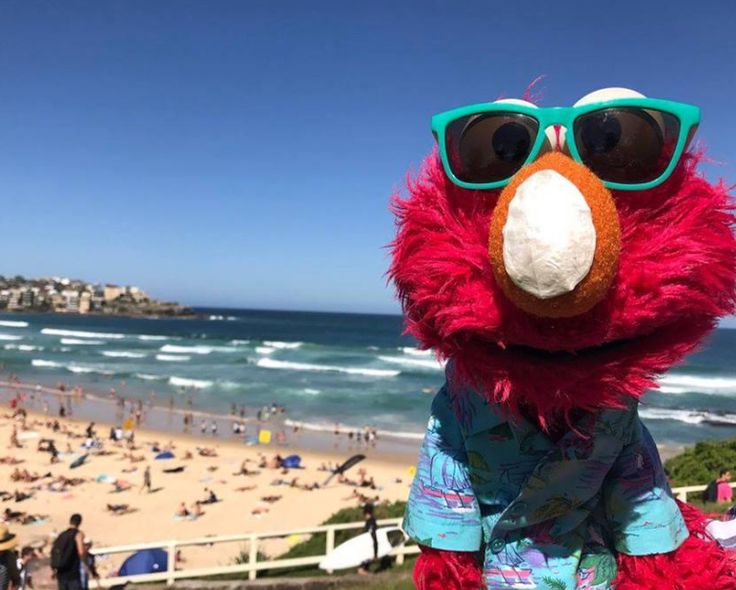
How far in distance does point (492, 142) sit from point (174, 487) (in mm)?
17385

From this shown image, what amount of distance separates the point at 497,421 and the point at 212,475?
18.0 meters

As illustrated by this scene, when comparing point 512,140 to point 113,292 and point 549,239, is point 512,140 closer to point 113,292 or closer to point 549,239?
point 549,239

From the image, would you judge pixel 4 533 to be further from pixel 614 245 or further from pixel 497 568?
pixel 614 245

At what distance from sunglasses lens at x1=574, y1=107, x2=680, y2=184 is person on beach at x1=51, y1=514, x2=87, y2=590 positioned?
6335mm

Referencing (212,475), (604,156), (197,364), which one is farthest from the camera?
(197,364)

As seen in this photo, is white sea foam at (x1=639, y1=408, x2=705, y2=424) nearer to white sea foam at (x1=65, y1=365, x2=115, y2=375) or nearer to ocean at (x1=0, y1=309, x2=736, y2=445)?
ocean at (x1=0, y1=309, x2=736, y2=445)

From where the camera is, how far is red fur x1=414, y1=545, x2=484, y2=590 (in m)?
1.49

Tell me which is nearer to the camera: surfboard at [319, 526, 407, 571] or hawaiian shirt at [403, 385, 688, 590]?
hawaiian shirt at [403, 385, 688, 590]

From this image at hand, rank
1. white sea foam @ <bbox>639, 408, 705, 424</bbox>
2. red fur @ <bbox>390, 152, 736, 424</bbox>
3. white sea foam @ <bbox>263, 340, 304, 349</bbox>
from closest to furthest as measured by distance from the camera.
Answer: red fur @ <bbox>390, 152, 736, 424</bbox> < white sea foam @ <bbox>639, 408, 705, 424</bbox> < white sea foam @ <bbox>263, 340, 304, 349</bbox>

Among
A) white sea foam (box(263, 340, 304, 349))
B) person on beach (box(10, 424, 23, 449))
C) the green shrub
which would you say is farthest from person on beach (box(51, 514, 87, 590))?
white sea foam (box(263, 340, 304, 349))

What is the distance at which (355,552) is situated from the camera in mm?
6516

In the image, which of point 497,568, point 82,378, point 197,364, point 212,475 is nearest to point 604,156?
point 497,568

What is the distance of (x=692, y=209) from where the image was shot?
1317mm

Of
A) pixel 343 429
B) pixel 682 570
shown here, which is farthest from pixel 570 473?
pixel 343 429
